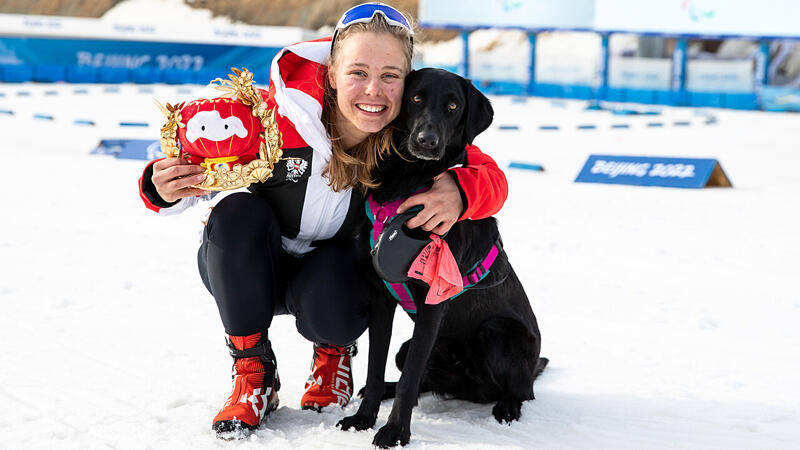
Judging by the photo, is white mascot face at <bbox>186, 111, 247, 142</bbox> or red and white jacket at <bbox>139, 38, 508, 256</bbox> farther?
red and white jacket at <bbox>139, 38, 508, 256</bbox>

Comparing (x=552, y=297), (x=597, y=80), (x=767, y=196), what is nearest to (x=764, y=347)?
(x=552, y=297)

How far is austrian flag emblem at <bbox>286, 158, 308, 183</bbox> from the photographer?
77.8 inches

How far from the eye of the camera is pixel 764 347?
2633mm

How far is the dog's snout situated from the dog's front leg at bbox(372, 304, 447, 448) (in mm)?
414

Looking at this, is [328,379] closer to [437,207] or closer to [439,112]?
[437,207]

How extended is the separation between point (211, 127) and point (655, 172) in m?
5.45

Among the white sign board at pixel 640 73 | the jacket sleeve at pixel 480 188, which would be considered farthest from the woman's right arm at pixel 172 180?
the white sign board at pixel 640 73

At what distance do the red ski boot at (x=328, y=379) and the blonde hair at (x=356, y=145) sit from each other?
54cm

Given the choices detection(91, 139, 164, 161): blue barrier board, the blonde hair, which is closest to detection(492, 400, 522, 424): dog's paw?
the blonde hair

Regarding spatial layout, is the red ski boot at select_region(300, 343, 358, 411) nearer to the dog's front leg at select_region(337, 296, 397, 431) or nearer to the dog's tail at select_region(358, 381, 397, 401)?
the dog's tail at select_region(358, 381, 397, 401)

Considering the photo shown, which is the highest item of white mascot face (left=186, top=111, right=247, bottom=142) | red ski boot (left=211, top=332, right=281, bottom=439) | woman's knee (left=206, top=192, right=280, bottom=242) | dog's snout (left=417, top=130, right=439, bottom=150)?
white mascot face (left=186, top=111, right=247, bottom=142)

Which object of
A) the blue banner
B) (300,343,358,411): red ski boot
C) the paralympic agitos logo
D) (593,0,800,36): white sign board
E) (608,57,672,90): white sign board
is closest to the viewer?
(300,343,358,411): red ski boot

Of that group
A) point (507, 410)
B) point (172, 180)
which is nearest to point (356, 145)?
point (172, 180)

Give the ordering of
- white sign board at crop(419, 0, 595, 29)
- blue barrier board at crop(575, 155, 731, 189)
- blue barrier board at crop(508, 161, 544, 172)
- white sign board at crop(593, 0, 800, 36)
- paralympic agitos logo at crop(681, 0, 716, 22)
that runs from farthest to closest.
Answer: white sign board at crop(419, 0, 595, 29)
paralympic agitos logo at crop(681, 0, 716, 22)
white sign board at crop(593, 0, 800, 36)
blue barrier board at crop(508, 161, 544, 172)
blue barrier board at crop(575, 155, 731, 189)
